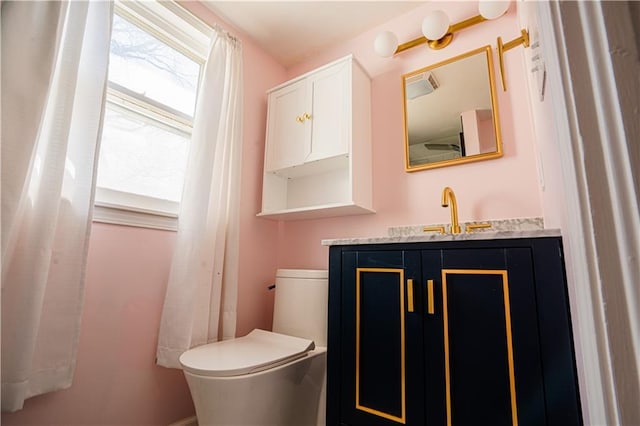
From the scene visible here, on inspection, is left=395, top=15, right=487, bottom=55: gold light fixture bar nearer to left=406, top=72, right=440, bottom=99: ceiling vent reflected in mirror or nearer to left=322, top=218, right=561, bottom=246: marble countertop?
left=406, top=72, right=440, bottom=99: ceiling vent reflected in mirror

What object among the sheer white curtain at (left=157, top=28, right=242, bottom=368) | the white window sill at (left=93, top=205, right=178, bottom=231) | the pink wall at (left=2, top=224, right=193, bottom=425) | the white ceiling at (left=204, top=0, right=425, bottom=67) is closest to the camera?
the pink wall at (left=2, top=224, right=193, bottom=425)

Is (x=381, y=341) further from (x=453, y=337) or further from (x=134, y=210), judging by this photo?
(x=134, y=210)

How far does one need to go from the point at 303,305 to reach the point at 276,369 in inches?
16.7

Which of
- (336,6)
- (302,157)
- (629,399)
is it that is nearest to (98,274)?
(302,157)

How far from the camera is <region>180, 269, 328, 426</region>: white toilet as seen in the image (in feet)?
3.49

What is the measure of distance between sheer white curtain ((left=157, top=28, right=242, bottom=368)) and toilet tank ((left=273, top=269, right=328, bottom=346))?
26cm

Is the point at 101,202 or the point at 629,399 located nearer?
the point at 629,399

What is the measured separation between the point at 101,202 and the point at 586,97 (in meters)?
1.56

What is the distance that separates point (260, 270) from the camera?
1.96m

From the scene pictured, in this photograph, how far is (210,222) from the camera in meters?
1.57

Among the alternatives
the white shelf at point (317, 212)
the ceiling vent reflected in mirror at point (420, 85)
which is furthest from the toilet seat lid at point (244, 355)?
the ceiling vent reflected in mirror at point (420, 85)

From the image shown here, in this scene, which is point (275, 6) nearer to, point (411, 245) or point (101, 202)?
point (101, 202)

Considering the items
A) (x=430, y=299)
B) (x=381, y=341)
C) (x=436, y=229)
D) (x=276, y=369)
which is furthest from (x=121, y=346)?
(x=436, y=229)

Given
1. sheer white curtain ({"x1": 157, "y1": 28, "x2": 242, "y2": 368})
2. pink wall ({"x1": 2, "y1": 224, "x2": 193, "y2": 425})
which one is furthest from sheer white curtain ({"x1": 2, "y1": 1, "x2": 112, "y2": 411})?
sheer white curtain ({"x1": 157, "y1": 28, "x2": 242, "y2": 368})
